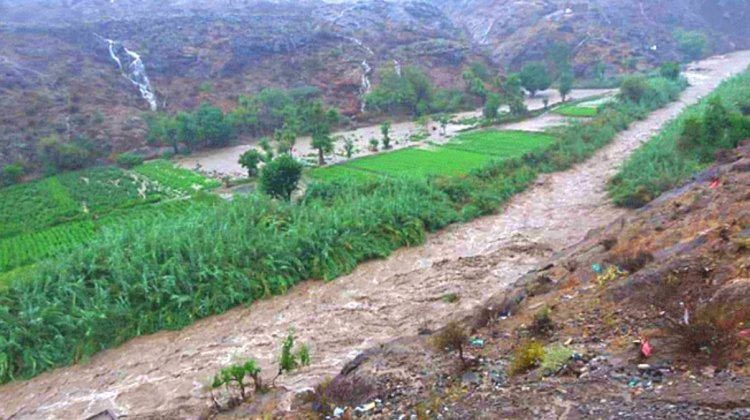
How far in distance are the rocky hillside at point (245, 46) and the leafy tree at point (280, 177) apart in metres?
26.2

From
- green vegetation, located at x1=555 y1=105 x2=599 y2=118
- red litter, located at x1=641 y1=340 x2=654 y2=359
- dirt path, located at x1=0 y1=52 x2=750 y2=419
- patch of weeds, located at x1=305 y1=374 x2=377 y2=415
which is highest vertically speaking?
red litter, located at x1=641 y1=340 x2=654 y2=359

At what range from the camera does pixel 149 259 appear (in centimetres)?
1906

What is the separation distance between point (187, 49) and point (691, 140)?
186ft

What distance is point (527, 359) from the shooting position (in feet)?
29.6

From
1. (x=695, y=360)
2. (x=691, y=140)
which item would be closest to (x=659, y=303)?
(x=695, y=360)

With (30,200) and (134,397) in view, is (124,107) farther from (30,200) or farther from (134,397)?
(134,397)

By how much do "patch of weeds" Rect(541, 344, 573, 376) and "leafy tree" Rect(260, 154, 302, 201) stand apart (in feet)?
62.5

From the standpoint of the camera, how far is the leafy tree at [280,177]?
26406mm

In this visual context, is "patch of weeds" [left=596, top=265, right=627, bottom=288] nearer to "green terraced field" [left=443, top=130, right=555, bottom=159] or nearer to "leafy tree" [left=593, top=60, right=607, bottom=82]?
"green terraced field" [left=443, top=130, right=555, bottom=159]

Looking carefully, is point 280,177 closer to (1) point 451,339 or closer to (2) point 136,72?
(1) point 451,339

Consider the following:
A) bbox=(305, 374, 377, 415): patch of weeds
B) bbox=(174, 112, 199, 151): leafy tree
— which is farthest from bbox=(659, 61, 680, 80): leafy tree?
bbox=(305, 374, 377, 415): patch of weeds

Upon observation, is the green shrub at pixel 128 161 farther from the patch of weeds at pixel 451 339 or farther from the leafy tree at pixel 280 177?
the patch of weeds at pixel 451 339

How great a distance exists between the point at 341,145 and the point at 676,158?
25371mm

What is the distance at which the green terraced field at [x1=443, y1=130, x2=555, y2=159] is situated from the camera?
36875mm
